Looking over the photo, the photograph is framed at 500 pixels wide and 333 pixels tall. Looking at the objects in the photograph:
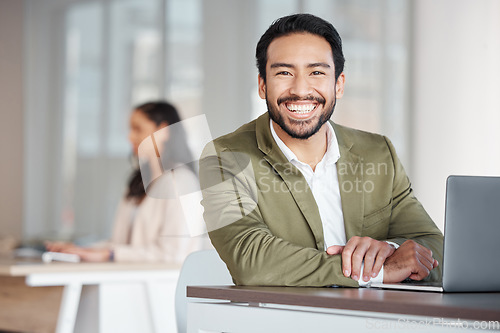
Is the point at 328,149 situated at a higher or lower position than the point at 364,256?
higher

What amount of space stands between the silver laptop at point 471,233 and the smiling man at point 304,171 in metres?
0.37

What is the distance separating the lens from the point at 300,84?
1880 mm

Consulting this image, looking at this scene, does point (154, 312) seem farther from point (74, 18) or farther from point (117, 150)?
point (74, 18)

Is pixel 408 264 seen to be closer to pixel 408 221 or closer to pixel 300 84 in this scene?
pixel 408 221

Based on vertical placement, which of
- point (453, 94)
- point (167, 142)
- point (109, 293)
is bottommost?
point (109, 293)

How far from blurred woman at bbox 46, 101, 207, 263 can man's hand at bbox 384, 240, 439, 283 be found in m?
1.43

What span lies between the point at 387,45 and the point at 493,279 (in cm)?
287

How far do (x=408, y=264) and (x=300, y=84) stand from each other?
0.57 metres

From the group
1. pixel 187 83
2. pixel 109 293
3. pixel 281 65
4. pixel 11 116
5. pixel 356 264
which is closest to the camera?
pixel 356 264

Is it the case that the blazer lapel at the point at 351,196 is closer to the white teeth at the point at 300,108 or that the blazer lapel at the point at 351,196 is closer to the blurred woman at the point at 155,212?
the white teeth at the point at 300,108

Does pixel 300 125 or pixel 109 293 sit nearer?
pixel 300 125

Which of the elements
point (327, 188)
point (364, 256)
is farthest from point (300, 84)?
point (364, 256)

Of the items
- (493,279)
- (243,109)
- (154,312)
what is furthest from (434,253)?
(243,109)

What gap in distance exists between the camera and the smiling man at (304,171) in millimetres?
1790
